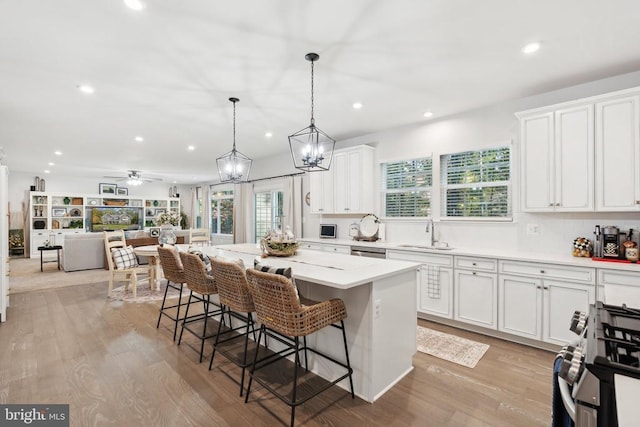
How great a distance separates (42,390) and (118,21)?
2778 millimetres

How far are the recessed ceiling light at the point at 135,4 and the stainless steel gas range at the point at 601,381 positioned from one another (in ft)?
9.07

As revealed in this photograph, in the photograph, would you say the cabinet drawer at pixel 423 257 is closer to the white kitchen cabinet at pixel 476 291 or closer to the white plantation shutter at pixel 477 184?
the white kitchen cabinet at pixel 476 291

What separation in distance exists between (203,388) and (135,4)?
107 inches

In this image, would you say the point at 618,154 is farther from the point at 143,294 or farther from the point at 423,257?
the point at 143,294

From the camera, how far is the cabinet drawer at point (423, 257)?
3.56 meters

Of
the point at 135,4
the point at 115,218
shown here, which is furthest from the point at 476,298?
the point at 115,218

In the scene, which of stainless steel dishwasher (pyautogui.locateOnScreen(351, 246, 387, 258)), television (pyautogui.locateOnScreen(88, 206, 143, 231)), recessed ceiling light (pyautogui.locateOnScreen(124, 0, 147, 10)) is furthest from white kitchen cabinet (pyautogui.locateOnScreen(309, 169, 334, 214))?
television (pyautogui.locateOnScreen(88, 206, 143, 231))

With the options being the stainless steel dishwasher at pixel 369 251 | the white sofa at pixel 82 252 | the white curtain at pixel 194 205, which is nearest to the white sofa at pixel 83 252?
the white sofa at pixel 82 252

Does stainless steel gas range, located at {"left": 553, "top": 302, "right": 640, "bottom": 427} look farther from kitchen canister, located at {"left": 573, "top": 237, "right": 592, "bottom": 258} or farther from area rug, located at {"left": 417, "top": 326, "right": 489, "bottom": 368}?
kitchen canister, located at {"left": 573, "top": 237, "right": 592, "bottom": 258}

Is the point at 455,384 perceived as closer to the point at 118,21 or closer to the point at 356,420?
the point at 356,420

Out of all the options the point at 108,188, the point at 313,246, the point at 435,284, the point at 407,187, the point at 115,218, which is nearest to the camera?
the point at 435,284

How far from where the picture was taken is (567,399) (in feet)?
2.66

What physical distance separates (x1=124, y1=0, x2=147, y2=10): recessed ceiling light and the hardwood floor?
2.69m

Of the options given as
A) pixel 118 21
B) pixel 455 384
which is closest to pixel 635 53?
pixel 455 384
